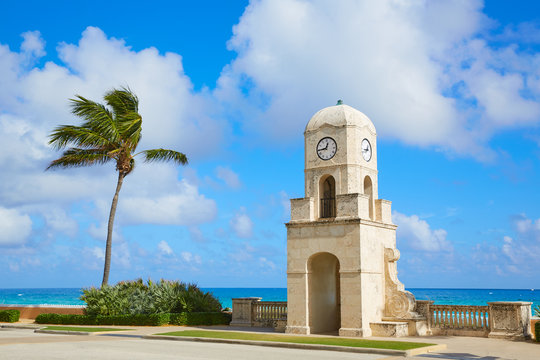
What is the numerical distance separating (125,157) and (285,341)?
15.3 metres

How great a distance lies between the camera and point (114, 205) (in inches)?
1212

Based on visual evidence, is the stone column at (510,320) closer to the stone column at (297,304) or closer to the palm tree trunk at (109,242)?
the stone column at (297,304)

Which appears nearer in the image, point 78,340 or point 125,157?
point 78,340

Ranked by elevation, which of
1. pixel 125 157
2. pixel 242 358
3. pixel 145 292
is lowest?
pixel 242 358

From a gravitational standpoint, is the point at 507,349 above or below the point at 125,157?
below

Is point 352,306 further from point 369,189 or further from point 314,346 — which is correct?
point 369,189

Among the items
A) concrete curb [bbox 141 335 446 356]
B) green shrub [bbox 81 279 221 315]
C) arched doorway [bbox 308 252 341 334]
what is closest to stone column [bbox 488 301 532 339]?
concrete curb [bbox 141 335 446 356]

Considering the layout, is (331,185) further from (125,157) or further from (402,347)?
(125,157)

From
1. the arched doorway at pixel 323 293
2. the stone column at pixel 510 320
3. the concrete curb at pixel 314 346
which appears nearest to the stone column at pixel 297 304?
the arched doorway at pixel 323 293

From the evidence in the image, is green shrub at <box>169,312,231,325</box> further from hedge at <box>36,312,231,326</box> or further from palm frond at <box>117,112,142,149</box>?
palm frond at <box>117,112,142,149</box>

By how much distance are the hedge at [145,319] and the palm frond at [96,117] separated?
884cm

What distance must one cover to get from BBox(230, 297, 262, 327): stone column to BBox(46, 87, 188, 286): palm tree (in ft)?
22.8

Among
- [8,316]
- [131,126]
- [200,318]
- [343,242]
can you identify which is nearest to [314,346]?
[343,242]

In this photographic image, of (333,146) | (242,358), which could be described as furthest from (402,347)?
(333,146)
